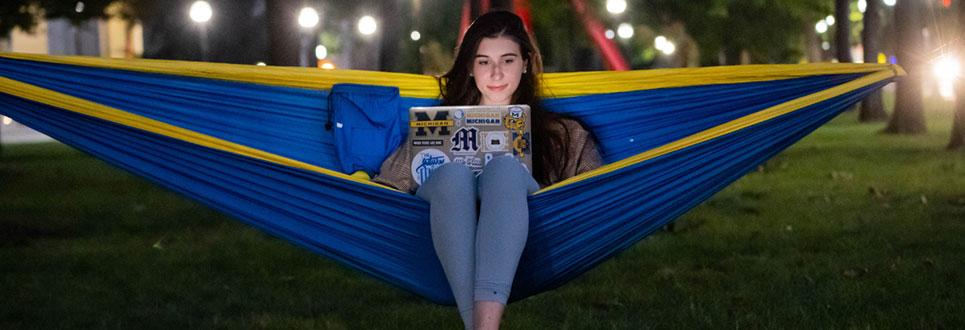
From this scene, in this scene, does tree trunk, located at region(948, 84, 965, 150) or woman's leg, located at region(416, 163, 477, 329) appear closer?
woman's leg, located at region(416, 163, 477, 329)

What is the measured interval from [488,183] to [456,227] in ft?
0.39

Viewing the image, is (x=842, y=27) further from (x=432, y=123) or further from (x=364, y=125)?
(x=432, y=123)

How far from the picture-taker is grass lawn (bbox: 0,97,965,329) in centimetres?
353

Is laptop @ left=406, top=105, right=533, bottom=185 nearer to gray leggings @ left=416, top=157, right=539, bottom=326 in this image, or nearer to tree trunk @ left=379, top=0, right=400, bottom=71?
gray leggings @ left=416, top=157, right=539, bottom=326

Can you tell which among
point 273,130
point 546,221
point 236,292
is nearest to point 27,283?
point 236,292

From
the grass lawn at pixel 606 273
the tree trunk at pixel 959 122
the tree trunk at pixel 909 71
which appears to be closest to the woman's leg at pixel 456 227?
the grass lawn at pixel 606 273

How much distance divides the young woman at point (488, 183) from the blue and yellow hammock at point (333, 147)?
0.07 meters

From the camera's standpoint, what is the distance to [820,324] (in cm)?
334

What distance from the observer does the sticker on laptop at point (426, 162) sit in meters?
3.02

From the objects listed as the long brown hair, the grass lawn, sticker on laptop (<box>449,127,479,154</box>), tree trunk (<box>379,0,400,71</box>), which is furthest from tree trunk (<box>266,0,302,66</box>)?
sticker on laptop (<box>449,127,479,154</box>)

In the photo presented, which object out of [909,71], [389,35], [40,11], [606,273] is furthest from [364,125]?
[389,35]

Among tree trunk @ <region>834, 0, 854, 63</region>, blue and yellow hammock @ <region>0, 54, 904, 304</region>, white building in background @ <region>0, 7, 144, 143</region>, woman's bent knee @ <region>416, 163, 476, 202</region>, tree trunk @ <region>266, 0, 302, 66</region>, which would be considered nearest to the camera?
woman's bent knee @ <region>416, 163, 476, 202</region>

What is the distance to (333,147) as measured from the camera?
344 centimetres

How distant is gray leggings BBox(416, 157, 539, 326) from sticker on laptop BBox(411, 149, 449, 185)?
0.78 feet
